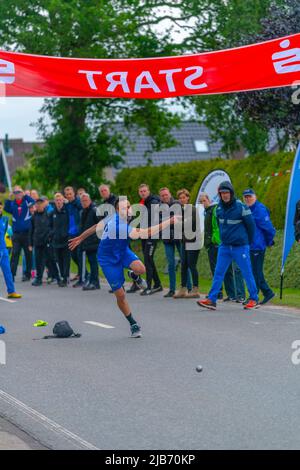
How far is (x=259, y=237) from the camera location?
18109 millimetres

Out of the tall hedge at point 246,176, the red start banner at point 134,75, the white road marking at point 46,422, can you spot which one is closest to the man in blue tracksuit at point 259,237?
the red start banner at point 134,75

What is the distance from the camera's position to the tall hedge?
80.4 ft

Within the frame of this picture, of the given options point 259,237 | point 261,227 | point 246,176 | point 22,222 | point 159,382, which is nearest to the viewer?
point 159,382

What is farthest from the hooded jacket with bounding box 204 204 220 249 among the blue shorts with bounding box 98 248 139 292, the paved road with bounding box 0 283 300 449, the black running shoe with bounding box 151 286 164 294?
the blue shorts with bounding box 98 248 139 292

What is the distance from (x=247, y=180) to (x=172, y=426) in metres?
18.4

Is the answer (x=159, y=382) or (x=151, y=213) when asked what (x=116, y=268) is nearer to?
(x=159, y=382)

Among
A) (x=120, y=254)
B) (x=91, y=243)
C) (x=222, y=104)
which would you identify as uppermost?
(x=222, y=104)

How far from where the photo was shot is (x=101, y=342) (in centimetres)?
1338

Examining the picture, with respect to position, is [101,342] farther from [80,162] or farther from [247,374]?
[80,162]

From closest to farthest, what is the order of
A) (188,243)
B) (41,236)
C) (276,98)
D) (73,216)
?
(188,243), (73,216), (276,98), (41,236)

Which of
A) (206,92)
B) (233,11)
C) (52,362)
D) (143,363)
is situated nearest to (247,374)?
(143,363)

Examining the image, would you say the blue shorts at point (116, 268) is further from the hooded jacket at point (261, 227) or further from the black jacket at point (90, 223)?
the black jacket at point (90, 223)

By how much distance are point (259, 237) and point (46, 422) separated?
10063 mm

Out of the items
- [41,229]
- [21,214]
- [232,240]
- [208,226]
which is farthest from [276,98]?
[232,240]
